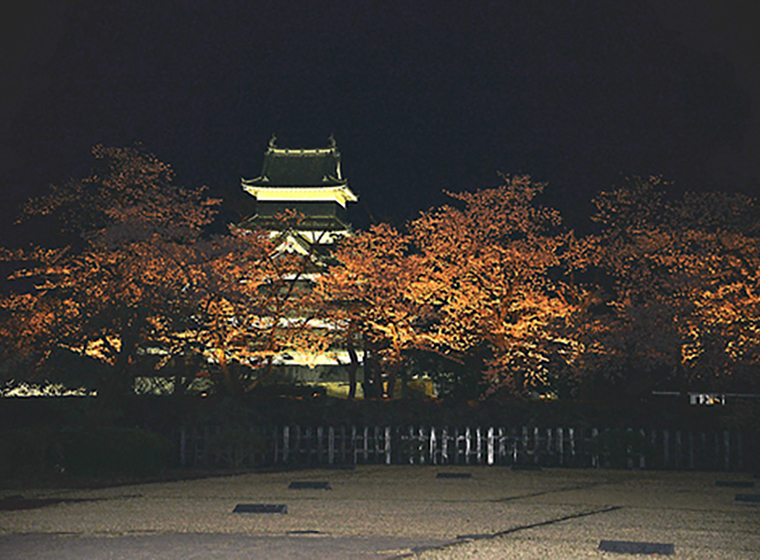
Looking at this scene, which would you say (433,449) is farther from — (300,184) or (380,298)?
(300,184)

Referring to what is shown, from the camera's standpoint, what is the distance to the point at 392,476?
56.3 feet

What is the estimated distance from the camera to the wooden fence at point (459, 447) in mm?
19094

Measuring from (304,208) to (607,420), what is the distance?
152ft

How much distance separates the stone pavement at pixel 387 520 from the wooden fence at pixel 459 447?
303 cm

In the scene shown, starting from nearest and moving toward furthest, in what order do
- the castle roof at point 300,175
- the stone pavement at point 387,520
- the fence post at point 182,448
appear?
the stone pavement at point 387,520 → the fence post at point 182,448 → the castle roof at point 300,175

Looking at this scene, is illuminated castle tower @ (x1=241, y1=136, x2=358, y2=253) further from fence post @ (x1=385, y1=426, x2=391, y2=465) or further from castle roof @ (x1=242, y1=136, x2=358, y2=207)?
fence post @ (x1=385, y1=426, x2=391, y2=465)

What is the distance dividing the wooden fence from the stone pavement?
9.94 feet

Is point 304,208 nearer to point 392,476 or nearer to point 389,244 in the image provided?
point 389,244

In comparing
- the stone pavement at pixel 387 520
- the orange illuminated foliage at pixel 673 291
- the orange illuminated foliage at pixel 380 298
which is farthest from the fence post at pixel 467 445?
the orange illuminated foliage at pixel 380 298

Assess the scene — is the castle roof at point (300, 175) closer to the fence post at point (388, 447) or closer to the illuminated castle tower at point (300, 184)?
the illuminated castle tower at point (300, 184)

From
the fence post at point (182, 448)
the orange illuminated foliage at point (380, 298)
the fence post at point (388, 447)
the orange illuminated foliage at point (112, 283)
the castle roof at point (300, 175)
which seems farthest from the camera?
the castle roof at point (300, 175)

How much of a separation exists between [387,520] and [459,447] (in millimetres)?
10791

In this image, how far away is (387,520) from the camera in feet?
34.3

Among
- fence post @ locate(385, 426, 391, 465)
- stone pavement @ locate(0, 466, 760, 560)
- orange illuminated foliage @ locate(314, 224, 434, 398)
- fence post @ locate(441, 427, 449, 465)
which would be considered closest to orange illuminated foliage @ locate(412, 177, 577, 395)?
orange illuminated foliage @ locate(314, 224, 434, 398)
